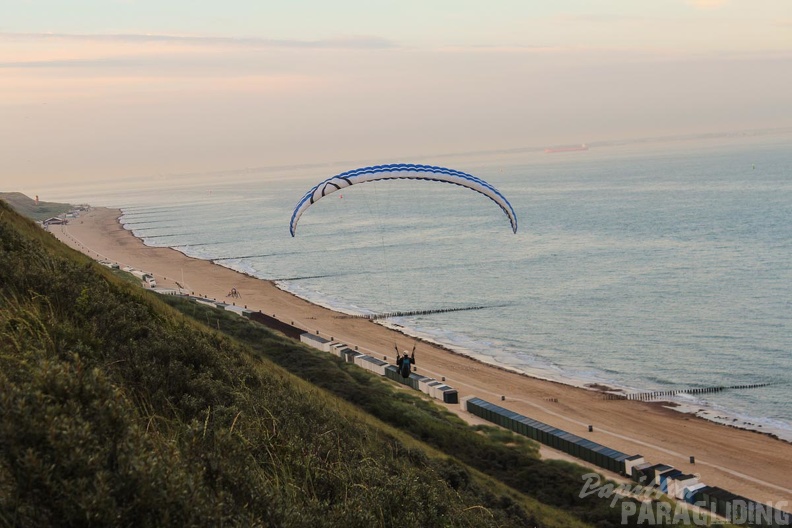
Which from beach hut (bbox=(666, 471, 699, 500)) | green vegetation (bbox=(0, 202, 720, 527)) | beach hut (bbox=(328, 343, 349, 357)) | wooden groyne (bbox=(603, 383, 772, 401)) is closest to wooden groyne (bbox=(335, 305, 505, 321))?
beach hut (bbox=(328, 343, 349, 357))

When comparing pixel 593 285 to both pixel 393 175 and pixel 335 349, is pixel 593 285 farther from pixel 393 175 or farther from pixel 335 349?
pixel 393 175

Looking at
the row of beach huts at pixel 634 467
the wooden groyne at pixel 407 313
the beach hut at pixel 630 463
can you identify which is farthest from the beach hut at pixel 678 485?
the wooden groyne at pixel 407 313

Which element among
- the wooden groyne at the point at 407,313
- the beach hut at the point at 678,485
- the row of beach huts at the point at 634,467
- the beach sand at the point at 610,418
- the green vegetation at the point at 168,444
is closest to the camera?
the green vegetation at the point at 168,444

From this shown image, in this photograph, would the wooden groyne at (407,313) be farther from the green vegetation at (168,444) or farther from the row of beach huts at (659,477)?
the green vegetation at (168,444)

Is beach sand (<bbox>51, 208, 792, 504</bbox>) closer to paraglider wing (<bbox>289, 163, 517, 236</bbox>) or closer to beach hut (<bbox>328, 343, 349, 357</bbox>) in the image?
beach hut (<bbox>328, 343, 349, 357</bbox>)

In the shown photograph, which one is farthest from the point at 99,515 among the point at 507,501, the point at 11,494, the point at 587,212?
the point at 587,212

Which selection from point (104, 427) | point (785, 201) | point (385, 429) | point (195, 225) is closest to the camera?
point (104, 427)

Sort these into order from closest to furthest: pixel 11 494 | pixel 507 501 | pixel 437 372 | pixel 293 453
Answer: pixel 11 494 → pixel 293 453 → pixel 507 501 → pixel 437 372

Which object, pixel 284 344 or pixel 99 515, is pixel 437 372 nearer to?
pixel 284 344
